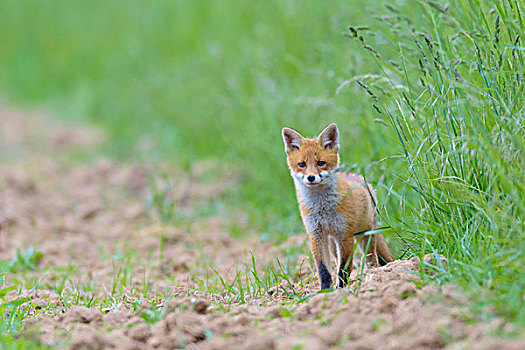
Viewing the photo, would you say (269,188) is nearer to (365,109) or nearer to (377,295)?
(365,109)

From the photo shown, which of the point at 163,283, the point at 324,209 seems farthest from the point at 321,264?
the point at 163,283

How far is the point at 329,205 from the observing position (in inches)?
161

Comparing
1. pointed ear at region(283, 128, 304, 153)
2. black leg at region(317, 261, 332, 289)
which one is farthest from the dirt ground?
pointed ear at region(283, 128, 304, 153)

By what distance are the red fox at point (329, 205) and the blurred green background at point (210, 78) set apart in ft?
1.64

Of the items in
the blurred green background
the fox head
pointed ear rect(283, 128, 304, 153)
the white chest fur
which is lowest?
the white chest fur

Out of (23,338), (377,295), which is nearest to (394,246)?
(377,295)

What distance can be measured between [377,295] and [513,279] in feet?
2.16

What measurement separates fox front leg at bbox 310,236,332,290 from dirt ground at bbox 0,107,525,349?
0.56 ft

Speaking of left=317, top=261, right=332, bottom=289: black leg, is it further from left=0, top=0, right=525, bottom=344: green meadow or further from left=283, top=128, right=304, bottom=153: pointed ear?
left=283, top=128, right=304, bottom=153: pointed ear

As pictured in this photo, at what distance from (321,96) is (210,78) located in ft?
10.1

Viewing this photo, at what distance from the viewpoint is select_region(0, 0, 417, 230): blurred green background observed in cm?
621

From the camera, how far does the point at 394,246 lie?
4746 millimetres

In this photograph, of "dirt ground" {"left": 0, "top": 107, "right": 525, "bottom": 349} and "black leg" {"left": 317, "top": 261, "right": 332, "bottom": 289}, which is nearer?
"dirt ground" {"left": 0, "top": 107, "right": 525, "bottom": 349}

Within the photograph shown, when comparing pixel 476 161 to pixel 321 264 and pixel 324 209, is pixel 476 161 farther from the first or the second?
pixel 321 264
